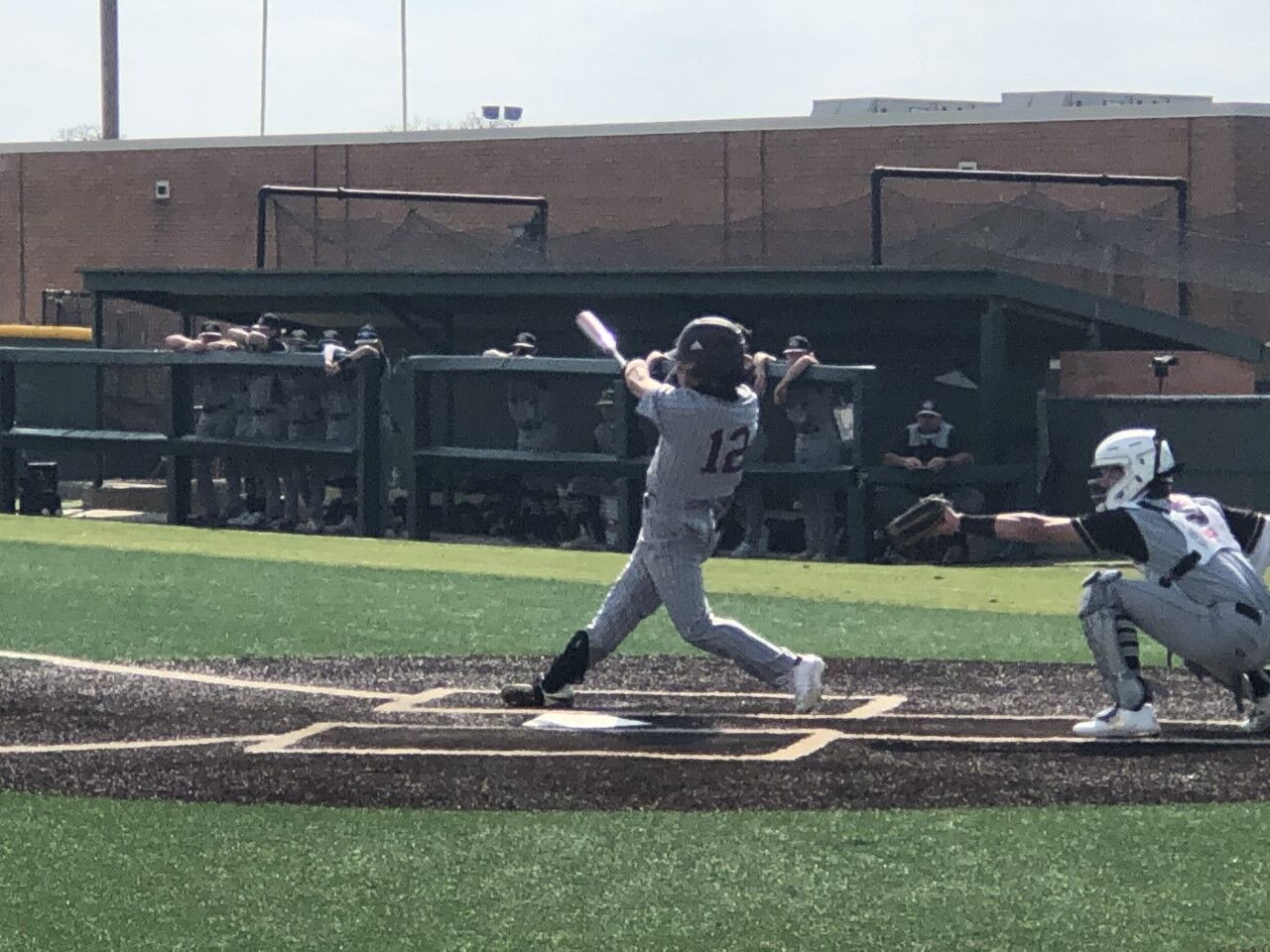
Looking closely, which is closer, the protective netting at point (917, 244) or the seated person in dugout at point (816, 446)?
the seated person in dugout at point (816, 446)

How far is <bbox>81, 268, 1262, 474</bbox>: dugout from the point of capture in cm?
1836

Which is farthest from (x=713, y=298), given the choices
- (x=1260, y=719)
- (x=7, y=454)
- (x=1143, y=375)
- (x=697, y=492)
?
(x=1260, y=719)

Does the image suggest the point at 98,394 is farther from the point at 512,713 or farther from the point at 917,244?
the point at 512,713

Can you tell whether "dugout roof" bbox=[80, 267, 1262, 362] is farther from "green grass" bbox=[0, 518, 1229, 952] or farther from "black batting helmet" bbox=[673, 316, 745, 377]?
"green grass" bbox=[0, 518, 1229, 952]

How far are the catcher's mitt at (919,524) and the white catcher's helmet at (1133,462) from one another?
2.17 ft

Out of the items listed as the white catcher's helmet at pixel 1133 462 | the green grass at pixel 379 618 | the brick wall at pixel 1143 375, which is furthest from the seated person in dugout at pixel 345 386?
the white catcher's helmet at pixel 1133 462

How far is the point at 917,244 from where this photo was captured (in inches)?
751

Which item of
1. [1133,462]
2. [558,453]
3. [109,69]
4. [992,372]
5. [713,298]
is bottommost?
[558,453]

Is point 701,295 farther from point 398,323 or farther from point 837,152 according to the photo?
point 837,152

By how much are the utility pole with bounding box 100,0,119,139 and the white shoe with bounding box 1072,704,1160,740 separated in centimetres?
4198

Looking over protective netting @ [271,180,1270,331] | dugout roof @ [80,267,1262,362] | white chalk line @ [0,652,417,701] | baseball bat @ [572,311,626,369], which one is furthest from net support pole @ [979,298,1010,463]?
white chalk line @ [0,652,417,701]

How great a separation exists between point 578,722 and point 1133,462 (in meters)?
2.38

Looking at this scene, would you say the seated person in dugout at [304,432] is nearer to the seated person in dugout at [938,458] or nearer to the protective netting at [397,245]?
the protective netting at [397,245]

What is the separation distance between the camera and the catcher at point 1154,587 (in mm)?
7977
